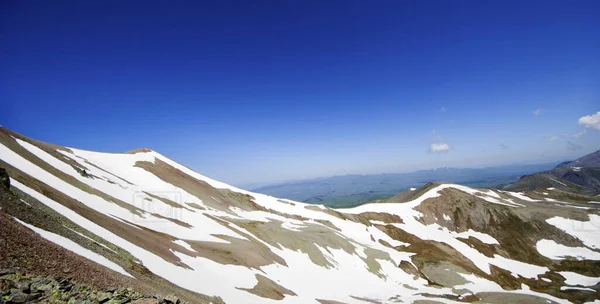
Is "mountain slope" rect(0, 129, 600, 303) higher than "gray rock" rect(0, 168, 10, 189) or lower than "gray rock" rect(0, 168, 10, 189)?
lower

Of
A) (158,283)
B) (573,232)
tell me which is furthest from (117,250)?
(573,232)

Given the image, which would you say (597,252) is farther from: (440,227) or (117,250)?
(117,250)

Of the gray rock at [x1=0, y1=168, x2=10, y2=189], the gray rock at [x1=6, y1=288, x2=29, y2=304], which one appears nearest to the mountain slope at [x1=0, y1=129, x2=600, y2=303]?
the gray rock at [x1=0, y1=168, x2=10, y2=189]

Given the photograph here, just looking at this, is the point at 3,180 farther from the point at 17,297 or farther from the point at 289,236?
the point at 289,236

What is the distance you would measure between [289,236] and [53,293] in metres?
57.9

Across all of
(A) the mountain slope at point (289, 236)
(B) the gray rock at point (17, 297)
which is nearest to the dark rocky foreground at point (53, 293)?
(B) the gray rock at point (17, 297)

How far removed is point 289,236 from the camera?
66188 mm

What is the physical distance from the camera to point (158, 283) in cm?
2198

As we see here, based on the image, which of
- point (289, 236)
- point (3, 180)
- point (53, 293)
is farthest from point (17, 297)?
point (289, 236)

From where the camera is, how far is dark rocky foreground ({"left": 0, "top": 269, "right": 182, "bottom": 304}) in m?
10.1

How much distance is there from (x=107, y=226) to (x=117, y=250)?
764cm

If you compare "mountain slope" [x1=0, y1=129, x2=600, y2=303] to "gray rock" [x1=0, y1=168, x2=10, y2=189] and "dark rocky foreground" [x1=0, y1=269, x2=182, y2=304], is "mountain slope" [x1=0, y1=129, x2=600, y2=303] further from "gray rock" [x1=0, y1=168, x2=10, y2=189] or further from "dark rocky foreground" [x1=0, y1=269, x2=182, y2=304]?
"dark rocky foreground" [x1=0, y1=269, x2=182, y2=304]

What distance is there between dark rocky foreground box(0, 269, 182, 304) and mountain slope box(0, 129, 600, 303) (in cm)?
743

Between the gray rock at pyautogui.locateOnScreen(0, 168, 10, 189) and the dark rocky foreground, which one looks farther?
the gray rock at pyautogui.locateOnScreen(0, 168, 10, 189)
